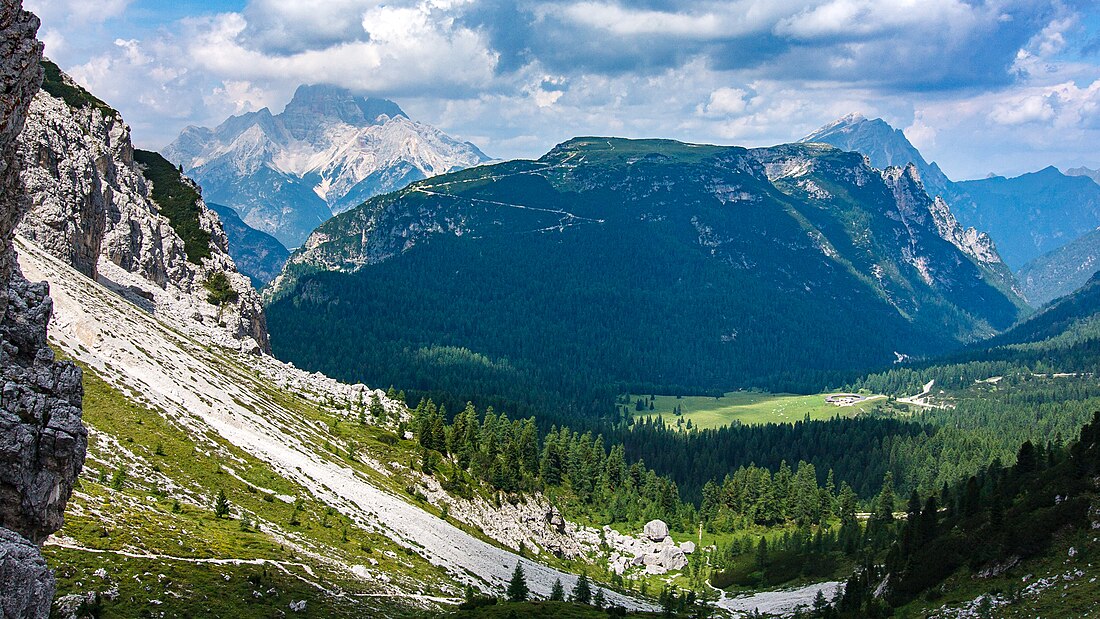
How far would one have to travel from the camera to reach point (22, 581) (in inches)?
1211

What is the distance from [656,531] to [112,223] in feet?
365

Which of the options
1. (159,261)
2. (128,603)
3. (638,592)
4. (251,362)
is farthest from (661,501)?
(128,603)

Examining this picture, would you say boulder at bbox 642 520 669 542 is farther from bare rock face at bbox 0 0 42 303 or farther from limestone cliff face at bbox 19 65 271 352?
bare rock face at bbox 0 0 42 303

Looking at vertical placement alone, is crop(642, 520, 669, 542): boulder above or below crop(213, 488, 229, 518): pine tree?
below

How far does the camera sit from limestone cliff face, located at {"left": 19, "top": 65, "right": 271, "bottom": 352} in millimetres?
117994

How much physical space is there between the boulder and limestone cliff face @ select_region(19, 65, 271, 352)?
263ft

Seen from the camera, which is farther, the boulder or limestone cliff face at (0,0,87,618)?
the boulder

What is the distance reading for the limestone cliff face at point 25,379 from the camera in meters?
35.8

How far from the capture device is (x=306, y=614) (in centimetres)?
6053

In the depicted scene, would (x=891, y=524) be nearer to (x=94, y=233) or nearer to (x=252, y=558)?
(x=252, y=558)

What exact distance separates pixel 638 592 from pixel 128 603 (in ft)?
→ 306

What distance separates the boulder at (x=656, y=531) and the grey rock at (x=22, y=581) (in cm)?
14440

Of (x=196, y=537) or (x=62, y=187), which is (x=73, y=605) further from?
(x=62, y=187)

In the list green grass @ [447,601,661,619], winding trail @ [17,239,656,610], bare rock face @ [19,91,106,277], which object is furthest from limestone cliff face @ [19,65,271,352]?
green grass @ [447,601,661,619]
